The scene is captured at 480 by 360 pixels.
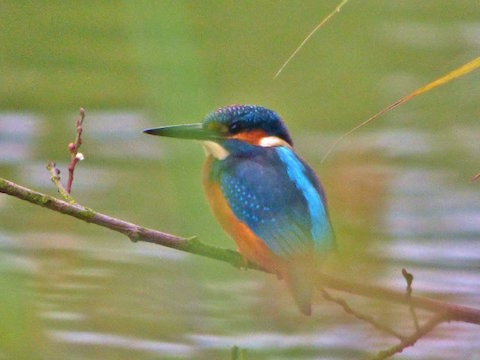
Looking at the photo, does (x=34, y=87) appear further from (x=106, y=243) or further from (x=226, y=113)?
(x=226, y=113)

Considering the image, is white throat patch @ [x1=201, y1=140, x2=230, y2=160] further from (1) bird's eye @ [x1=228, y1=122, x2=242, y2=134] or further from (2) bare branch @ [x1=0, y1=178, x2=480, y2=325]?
(2) bare branch @ [x1=0, y1=178, x2=480, y2=325]

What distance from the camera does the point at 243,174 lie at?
229 cm

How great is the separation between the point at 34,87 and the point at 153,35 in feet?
14.5

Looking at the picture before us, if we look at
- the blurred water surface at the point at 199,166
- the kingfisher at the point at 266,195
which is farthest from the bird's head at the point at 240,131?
the blurred water surface at the point at 199,166

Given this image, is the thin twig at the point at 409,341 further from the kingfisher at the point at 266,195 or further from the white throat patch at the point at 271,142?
the white throat patch at the point at 271,142

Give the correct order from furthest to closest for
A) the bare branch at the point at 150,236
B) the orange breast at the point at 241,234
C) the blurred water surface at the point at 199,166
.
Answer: the orange breast at the point at 241,234, the bare branch at the point at 150,236, the blurred water surface at the point at 199,166

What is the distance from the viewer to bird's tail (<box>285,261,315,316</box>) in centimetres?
196

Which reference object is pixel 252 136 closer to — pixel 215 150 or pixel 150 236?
pixel 215 150

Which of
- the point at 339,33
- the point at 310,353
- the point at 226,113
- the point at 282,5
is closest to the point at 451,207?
the point at 339,33

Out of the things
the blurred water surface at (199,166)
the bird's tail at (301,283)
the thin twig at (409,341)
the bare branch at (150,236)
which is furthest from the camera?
the bird's tail at (301,283)

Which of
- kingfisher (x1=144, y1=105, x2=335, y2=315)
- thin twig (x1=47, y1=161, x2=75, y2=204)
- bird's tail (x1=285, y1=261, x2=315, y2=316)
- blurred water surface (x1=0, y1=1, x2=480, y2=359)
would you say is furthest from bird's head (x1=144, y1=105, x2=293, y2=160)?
thin twig (x1=47, y1=161, x2=75, y2=204)

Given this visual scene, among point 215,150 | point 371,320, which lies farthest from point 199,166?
point 215,150

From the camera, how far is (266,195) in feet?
7.13

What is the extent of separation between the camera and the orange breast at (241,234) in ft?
7.25
